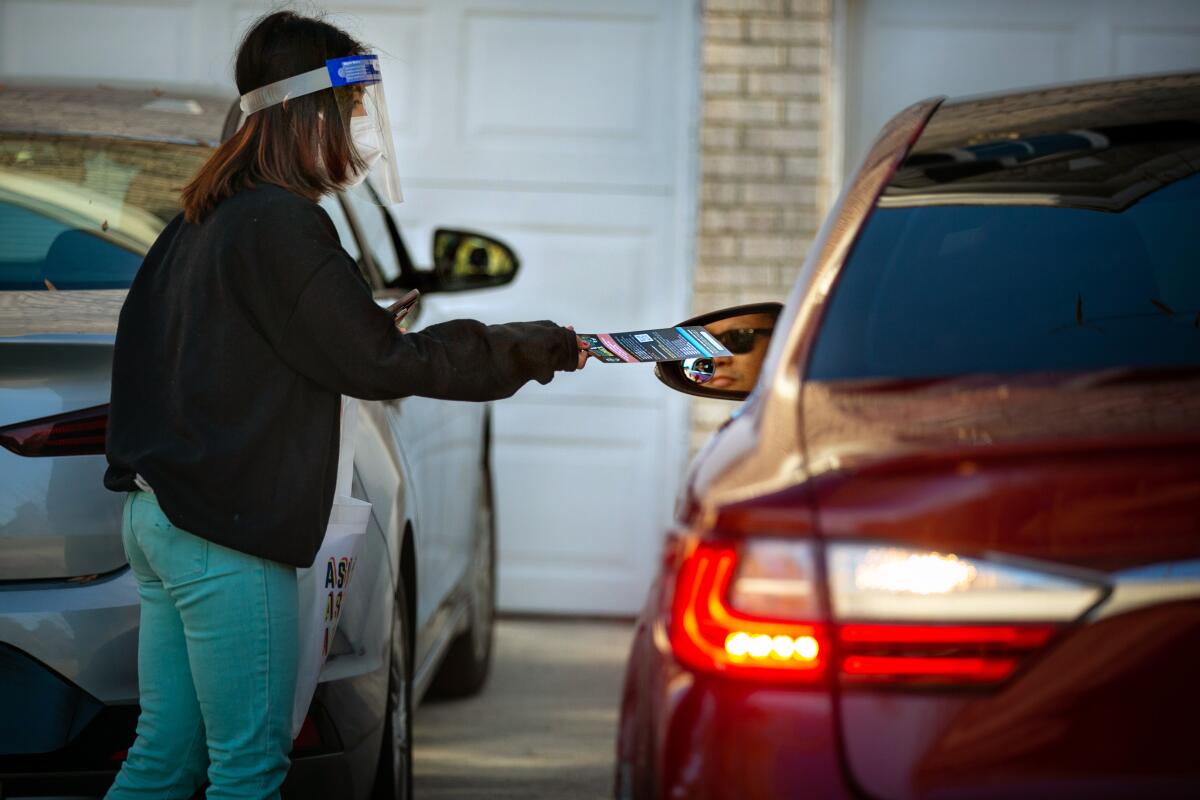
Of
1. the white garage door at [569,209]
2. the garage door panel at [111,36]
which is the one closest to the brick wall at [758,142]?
the white garage door at [569,209]

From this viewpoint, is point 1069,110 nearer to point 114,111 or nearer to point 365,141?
point 365,141

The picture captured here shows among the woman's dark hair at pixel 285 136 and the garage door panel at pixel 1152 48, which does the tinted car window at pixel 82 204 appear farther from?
the garage door panel at pixel 1152 48

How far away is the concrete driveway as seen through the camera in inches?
173

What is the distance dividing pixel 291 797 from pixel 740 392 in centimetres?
103

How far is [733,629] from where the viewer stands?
171 cm

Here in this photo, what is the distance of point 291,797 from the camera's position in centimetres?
284

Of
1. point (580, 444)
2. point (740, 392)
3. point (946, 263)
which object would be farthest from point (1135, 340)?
point (580, 444)

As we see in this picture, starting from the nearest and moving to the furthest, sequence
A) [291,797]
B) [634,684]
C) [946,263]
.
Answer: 1. [634,684]
2. [946,263]
3. [291,797]

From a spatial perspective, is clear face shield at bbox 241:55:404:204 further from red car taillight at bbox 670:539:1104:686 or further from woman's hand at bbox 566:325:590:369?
red car taillight at bbox 670:539:1104:686

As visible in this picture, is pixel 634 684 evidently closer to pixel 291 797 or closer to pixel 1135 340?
pixel 1135 340

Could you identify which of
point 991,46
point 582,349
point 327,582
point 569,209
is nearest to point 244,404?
point 327,582

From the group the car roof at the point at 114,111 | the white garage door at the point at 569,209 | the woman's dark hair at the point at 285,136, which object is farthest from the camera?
the white garage door at the point at 569,209

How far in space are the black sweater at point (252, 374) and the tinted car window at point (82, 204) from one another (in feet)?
2.59

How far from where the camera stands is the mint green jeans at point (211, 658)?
247 centimetres
